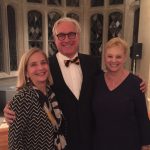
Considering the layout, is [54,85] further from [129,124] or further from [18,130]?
[129,124]

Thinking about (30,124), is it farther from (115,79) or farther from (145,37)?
(145,37)

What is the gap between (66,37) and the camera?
69.2 inches

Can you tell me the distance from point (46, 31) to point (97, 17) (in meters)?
1.76

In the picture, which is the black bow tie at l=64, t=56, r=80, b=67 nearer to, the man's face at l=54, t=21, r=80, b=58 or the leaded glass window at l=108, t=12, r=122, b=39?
the man's face at l=54, t=21, r=80, b=58

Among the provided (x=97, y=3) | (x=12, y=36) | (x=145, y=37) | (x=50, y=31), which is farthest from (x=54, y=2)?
(x=145, y=37)

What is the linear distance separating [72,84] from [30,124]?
51 cm

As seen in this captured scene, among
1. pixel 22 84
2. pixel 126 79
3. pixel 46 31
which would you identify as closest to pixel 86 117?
pixel 126 79

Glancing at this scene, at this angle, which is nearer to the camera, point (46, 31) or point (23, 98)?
point (23, 98)

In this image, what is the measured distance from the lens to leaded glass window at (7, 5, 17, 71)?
6066 mm

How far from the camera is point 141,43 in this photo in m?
3.31

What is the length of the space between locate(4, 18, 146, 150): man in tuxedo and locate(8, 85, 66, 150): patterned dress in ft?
0.81

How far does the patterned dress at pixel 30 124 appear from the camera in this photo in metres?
1.35

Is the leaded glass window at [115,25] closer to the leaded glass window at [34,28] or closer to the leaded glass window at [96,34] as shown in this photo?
the leaded glass window at [96,34]

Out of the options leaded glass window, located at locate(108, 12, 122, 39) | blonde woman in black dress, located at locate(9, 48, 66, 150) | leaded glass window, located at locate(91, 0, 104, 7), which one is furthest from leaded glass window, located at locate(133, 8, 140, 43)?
blonde woman in black dress, located at locate(9, 48, 66, 150)
